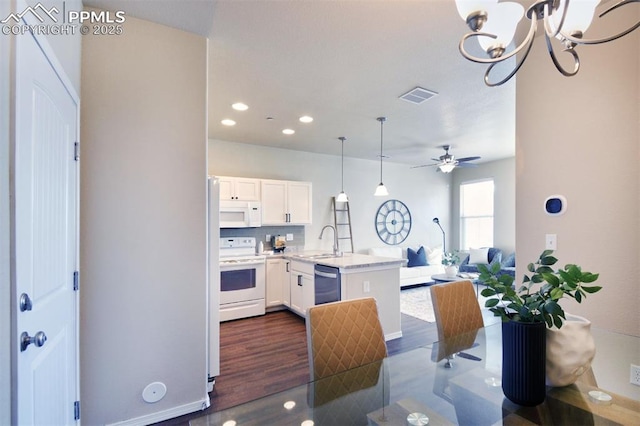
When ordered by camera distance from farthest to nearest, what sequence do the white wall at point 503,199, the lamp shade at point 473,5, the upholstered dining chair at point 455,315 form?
the white wall at point 503,199 < the upholstered dining chair at point 455,315 < the lamp shade at point 473,5

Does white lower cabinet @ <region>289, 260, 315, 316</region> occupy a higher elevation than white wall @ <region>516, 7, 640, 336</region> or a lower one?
lower

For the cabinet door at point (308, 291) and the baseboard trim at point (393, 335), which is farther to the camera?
the cabinet door at point (308, 291)

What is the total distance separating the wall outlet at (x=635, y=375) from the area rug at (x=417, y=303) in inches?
103

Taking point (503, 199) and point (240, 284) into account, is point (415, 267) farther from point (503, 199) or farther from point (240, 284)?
point (240, 284)

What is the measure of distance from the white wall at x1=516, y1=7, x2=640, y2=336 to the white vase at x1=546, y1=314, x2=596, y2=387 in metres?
0.92

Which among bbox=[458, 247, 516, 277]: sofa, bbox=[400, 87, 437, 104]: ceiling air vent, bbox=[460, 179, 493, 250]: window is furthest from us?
bbox=[460, 179, 493, 250]: window

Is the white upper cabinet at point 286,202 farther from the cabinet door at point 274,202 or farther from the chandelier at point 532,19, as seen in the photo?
the chandelier at point 532,19

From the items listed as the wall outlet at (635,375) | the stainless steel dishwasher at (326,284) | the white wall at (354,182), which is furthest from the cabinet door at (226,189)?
the wall outlet at (635,375)

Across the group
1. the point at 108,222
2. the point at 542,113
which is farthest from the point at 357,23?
the point at 108,222

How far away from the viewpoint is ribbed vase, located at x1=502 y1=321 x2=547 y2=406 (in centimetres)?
111

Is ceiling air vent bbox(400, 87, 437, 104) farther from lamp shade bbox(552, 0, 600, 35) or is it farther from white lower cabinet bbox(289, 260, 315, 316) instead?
white lower cabinet bbox(289, 260, 315, 316)

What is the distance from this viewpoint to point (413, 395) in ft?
4.42

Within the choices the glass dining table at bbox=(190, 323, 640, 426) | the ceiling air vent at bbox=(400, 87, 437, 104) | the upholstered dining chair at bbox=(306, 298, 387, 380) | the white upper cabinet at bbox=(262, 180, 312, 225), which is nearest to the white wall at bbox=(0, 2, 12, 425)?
the glass dining table at bbox=(190, 323, 640, 426)

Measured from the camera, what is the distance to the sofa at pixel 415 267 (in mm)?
6375
